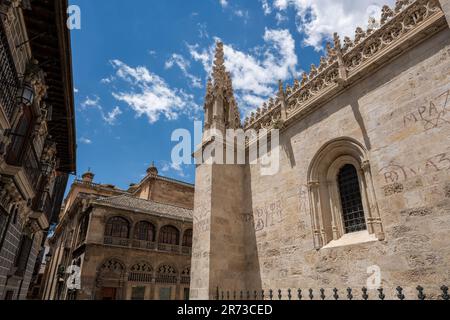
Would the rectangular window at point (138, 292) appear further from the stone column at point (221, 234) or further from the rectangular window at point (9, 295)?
the stone column at point (221, 234)

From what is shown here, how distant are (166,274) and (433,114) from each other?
22.6 meters

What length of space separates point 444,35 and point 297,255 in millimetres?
6355

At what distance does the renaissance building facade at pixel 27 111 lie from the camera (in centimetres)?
663

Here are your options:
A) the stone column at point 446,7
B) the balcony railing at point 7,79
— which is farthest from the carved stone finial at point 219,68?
the stone column at point 446,7

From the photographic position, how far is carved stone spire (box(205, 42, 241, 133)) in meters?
11.5

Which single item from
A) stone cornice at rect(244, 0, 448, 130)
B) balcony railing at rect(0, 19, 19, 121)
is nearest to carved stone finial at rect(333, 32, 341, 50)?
stone cornice at rect(244, 0, 448, 130)

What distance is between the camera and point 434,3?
639 cm

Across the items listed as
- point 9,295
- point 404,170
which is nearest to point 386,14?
point 404,170

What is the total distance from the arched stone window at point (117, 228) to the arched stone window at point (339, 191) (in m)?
19.5

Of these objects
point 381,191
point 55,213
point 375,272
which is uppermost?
point 55,213
